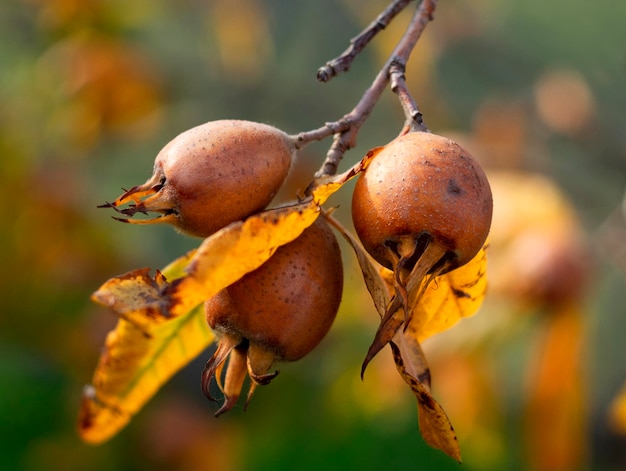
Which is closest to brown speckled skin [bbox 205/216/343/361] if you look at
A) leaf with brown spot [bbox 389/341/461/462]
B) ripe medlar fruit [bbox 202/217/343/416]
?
ripe medlar fruit [bbox 202/217/343/416]

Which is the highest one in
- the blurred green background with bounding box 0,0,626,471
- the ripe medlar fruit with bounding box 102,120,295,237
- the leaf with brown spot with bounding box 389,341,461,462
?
the ripe medlar fruit with bounding box 102,120,295,237

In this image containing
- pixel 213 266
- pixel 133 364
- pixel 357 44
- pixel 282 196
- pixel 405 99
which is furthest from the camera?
pixel 282 196

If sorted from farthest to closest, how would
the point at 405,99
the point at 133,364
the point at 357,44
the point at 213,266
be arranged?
the point at 133,364, the point at 357,44, the point at 405,99, the point at 213,266

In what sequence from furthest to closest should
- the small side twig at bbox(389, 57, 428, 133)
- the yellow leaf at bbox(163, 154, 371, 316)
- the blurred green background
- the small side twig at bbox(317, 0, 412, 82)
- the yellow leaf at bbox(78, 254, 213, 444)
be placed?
the blurred green background → the yellow leaf at bbox(78, 254, 213, 444) → the small side twig at bbox(317, 0, 412, 82) → the small side twig at bbox(389, 57, 428, 133) → the yellow leaf at bbox(163, 154, 371, 316)

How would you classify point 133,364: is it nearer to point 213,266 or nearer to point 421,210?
point 213,266

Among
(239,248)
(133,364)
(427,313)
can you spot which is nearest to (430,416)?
(427,313)

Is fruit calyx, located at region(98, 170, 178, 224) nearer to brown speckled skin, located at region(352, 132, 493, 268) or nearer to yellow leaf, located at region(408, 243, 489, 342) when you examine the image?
brown speckled skin, located at region(352, 132, 493, 268)

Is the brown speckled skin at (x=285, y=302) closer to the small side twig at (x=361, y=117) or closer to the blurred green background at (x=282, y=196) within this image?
the small side twig at (x=361, y=117)
